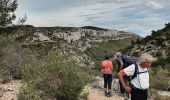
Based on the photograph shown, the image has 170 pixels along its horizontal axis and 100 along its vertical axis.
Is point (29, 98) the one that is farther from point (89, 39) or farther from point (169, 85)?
point (89, 39)

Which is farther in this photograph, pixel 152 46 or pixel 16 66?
pixel 152 46

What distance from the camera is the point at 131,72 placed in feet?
31.7

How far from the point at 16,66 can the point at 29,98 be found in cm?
814

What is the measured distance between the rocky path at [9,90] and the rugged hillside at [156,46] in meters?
29.1

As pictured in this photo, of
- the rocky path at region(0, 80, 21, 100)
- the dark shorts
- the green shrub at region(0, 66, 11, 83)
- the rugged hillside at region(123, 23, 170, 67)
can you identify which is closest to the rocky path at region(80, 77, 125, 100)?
the dark shorts

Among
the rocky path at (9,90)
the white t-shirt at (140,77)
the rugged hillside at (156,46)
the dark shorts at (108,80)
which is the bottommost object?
the rugged hillside at (156,46)

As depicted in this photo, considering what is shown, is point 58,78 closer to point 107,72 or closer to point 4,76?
point 107,72

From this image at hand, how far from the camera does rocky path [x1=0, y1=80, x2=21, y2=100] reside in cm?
1683

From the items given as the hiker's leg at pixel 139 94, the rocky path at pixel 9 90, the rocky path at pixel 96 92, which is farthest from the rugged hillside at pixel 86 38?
the hiker's leg at pixel 139 94

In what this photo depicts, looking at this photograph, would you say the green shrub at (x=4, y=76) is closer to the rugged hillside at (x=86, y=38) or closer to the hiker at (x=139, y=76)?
the hiker at (x=139, y=76)

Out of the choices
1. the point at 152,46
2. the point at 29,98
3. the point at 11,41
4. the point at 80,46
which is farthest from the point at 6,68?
the point at 80,46

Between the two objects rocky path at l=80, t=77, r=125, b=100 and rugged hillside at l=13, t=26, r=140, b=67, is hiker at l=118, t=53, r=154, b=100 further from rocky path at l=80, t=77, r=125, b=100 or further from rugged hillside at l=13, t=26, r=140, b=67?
rugged hillside at l=13, t=26, r=140, b=67

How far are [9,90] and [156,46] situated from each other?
4399 cm

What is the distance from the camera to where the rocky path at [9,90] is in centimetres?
1683
